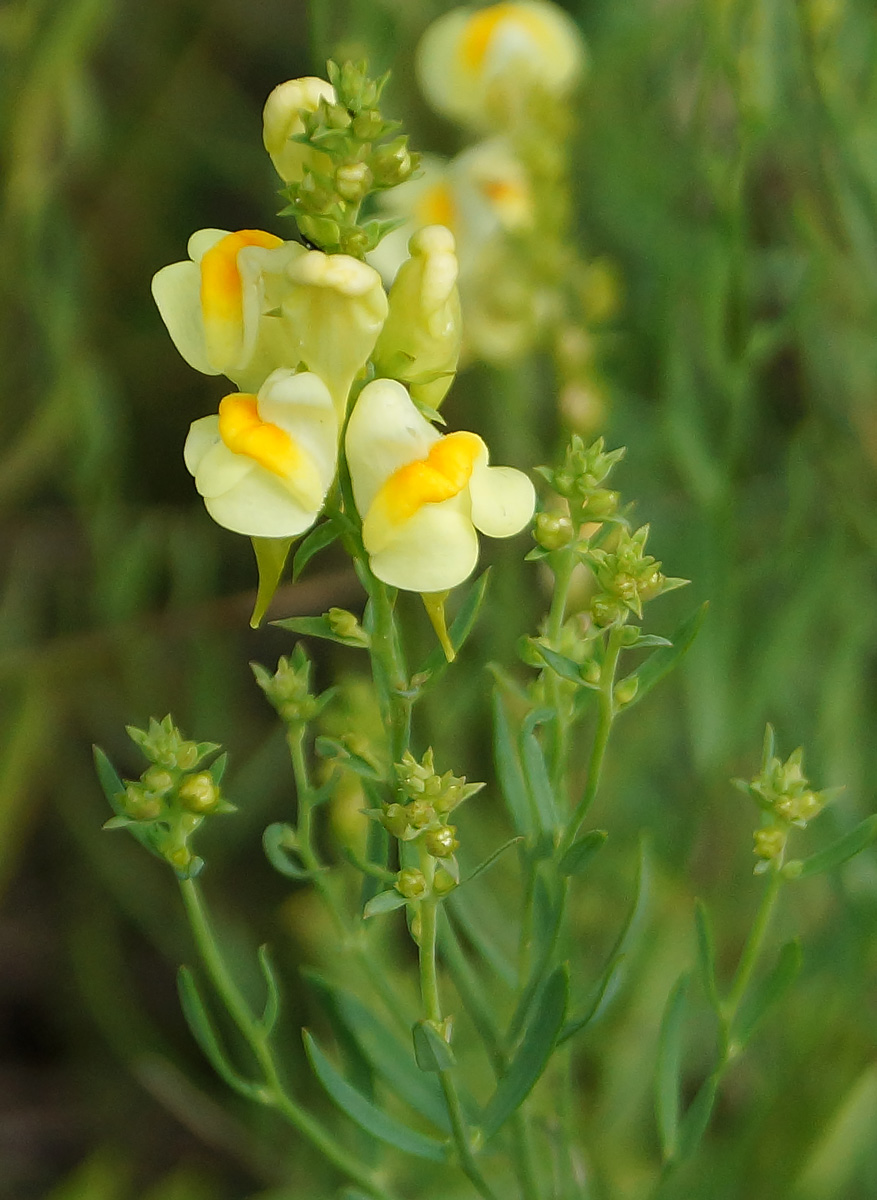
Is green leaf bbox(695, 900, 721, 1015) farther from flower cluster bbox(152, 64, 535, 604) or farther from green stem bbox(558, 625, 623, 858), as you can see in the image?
flower cluster bbox(152, 64, 535, 604)

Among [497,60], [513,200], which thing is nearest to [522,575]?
[513,200]

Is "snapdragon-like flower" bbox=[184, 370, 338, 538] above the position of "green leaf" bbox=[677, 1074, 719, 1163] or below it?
above

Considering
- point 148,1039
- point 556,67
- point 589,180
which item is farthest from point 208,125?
point 148,1039

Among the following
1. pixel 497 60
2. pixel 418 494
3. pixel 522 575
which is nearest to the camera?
pixel 418 494

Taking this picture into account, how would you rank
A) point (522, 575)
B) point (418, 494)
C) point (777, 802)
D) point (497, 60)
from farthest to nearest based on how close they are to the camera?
point (522, 575)
point (497, 60)
point (777, 802)
point (418, 494)

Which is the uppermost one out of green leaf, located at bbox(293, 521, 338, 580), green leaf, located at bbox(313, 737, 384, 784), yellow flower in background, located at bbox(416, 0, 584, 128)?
yellow flower in background, located at bbox(416, 0, 584, 128)

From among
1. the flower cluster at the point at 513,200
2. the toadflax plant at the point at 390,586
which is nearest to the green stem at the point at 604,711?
the toadflax plant at the point at 390,586

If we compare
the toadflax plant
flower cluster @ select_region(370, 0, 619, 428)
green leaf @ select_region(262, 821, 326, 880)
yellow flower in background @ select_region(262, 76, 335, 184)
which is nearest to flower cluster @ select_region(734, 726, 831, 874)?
the toadflax plant

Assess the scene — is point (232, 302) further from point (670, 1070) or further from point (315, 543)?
point (670, 1070)
